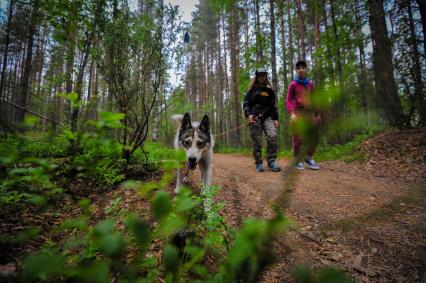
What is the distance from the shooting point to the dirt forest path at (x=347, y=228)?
6.26 feet

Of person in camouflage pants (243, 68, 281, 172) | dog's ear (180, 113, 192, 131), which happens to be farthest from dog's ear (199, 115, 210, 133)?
person in camouflage pants (243, 68, 281, 172)

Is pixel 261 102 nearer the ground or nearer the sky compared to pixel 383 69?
nearer the ground

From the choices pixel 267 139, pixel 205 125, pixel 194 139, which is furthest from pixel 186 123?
pixel 267 139

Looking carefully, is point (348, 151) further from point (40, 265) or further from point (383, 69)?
point (40, 265)

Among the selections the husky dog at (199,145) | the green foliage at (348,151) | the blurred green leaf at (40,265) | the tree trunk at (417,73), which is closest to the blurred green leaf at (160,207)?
the blurred green leaf at (40,265)

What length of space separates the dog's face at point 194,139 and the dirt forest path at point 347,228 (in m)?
0.83

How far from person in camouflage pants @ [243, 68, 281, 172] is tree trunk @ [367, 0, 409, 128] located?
3.82 metres

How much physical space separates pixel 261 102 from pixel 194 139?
3.11m

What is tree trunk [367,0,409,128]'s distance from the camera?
23.1 ft

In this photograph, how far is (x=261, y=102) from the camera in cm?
623

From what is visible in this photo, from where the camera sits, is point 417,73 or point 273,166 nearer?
point 273,166

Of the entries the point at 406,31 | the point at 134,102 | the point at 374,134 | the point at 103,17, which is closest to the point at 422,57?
the point at 406,31

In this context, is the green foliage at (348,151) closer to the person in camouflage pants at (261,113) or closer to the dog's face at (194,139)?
the person in camouflage pants at (261,113)

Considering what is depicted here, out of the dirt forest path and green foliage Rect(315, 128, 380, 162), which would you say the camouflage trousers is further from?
green foliage Rect(315, 128, 380, 162)
